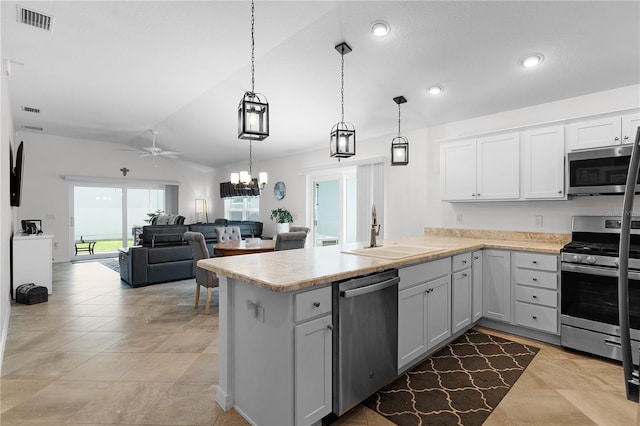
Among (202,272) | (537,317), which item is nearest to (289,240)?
(202,272)

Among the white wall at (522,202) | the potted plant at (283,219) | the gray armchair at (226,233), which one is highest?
the white wall at (522,202)

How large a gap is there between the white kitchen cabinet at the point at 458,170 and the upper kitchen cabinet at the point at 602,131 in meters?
0.93

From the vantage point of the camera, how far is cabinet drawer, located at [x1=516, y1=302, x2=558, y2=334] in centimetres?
293

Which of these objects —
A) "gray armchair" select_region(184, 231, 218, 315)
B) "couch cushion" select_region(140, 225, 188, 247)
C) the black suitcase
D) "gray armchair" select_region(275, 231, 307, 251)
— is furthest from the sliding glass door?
"gray armchair" select_region(275, 231, 307, 251)

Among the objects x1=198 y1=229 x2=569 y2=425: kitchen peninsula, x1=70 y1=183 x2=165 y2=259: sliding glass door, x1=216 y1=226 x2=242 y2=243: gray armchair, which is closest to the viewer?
x1=198 y1=229 x2=569 y2=425: kitchen peninsula

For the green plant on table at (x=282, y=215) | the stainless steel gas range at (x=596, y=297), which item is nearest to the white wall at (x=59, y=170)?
the green plant on table at (x=282, y=215)

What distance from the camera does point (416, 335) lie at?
7.98 feet

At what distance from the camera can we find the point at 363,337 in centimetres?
197

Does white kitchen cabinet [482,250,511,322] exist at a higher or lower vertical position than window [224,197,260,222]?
lower

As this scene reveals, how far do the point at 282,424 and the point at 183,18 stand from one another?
326 cm

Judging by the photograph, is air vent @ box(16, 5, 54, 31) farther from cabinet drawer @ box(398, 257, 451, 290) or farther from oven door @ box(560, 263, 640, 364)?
oven door @ box(560, 263, 640, 364)

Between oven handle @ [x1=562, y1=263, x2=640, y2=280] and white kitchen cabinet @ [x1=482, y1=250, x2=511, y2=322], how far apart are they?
1.58ft

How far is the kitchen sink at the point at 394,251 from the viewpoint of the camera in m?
2.59

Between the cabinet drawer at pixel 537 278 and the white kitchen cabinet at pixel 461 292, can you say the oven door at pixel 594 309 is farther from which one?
the white kitchen cabinet at pixel 461 292
